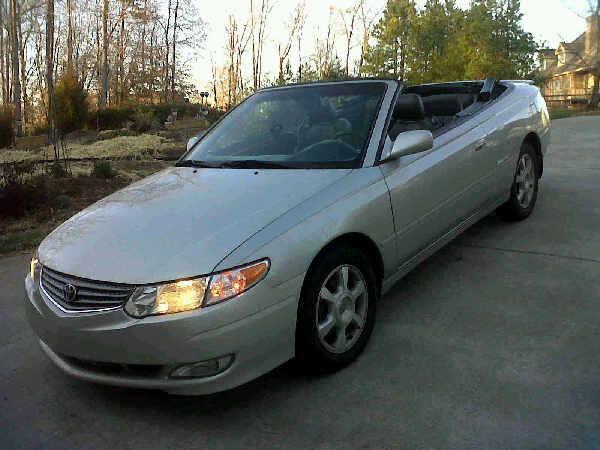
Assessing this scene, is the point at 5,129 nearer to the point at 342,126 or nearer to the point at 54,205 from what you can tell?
the point at 54,205

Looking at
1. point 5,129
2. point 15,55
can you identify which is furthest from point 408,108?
point 15,55

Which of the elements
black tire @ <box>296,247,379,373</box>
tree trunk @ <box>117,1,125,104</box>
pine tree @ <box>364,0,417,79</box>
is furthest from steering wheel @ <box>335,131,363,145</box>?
tree trunk @ <box>117,1,125,104</box>

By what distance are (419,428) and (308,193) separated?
4.07 feet

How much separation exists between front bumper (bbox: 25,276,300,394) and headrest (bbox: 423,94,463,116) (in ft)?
10.2

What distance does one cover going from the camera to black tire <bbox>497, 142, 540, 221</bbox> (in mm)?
4875

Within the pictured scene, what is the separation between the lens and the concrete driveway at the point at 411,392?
2.34 metres

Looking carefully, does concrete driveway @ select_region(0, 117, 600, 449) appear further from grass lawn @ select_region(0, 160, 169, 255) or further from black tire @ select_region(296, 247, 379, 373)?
grass lawn @ select_region(0, 160, 169, 255)

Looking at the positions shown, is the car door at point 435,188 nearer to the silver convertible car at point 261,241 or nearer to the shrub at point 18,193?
the silver convertible car at point 261,241

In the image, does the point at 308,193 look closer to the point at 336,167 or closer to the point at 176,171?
the point at 336,167

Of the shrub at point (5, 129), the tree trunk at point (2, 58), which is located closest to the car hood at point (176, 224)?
the shrub at point (5, 129)

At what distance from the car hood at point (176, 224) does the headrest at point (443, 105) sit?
2.32 metres

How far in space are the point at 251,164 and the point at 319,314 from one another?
1.14 metres

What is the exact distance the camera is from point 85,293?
243 cm

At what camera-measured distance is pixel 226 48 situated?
42094 millimetres
